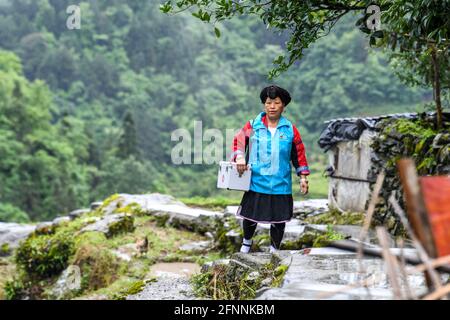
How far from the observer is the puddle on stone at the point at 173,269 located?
902cm

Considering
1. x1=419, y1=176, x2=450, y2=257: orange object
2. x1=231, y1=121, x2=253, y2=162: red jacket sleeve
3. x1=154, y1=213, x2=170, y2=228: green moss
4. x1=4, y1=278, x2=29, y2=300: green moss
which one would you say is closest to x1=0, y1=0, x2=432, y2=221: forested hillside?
x1=154, y1=213, x2=170, y2=228: green moss

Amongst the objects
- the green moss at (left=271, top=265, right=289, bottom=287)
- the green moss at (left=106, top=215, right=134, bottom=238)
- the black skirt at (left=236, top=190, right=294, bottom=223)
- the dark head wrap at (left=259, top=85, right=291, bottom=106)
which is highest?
the dark head wrap at (left=259, top=85, right=291, bottom=106)

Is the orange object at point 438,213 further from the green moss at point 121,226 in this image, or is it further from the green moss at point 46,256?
Answer: the green moss at point 121,226

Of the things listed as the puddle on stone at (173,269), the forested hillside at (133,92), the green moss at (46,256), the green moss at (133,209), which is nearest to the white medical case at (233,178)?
the puddle on stone at (173,269)

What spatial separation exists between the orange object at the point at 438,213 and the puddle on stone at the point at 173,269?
7270mm

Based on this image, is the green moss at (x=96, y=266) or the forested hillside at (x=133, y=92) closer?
the green moss at (x=96, y=266)

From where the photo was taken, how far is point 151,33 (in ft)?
213

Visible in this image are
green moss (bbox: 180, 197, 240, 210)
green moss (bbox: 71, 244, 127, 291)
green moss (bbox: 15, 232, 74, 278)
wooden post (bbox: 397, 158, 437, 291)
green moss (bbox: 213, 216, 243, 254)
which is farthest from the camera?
green moss (bbox: 180, 197, 240, 210)

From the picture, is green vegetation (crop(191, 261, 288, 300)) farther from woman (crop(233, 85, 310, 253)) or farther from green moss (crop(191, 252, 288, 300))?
woman (crop(233, 85, 310, 253))

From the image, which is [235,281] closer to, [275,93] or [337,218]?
[275,93]

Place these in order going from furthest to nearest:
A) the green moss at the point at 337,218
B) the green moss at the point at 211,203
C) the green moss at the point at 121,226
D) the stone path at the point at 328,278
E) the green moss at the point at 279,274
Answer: the green moss at the point at 211,203 < the green moss at the point at 121,226 < the green moss at the point at 337,218 < the green moss at the point at 279,274 < the stone path at the point at 328,278

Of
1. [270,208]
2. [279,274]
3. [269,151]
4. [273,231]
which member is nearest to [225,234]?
[273,231]

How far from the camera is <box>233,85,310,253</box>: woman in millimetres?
5820

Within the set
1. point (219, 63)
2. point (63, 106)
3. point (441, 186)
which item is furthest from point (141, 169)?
point (441, 186)
